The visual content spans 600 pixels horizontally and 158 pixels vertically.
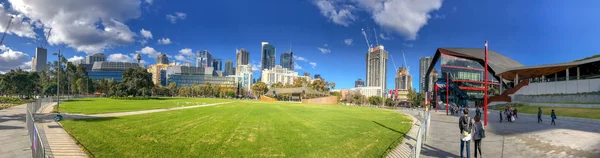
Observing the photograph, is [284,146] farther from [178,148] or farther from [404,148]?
[404,148]

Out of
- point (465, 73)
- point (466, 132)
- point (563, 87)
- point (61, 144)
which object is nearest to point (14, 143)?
point (61, 144)

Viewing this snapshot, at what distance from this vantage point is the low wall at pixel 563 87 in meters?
38.8

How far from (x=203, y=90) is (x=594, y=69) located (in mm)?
143846

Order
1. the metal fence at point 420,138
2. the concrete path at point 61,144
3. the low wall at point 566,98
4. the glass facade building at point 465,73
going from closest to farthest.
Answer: the metal fence at point 420,138 → the concrete path at point 61,144 → the low wall at point 566,98 → the glass facade building at point 465,73

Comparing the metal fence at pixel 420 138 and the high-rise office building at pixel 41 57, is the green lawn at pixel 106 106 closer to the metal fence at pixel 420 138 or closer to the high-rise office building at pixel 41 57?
the metal fence at pixel 420 138

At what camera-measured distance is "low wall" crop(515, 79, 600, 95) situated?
38844mm

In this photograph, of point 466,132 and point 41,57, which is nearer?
point 466,132

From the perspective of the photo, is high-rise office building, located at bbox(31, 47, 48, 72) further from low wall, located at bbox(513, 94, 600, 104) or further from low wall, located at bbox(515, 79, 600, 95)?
low wall, located at bbox(515, 79, 600, 95)

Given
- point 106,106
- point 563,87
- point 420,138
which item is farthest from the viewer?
point 563,87

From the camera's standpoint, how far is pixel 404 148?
1176 centimetres

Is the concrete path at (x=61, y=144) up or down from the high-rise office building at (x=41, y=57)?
down

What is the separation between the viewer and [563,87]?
43.5 meters

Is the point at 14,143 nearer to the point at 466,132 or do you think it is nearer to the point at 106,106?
the point at 466,132

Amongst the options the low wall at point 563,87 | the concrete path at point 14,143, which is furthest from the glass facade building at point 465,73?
the concrete path at point 14,143
